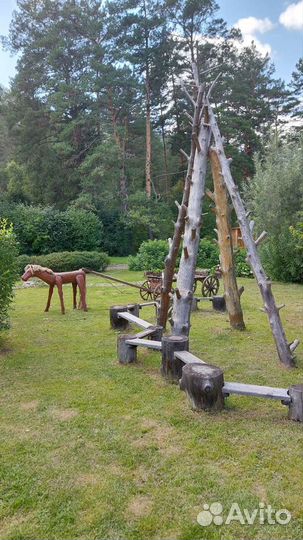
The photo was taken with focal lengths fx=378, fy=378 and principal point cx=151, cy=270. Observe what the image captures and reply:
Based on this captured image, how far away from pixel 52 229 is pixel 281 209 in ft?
35.3

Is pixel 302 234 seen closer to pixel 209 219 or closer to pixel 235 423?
pixel 235 423

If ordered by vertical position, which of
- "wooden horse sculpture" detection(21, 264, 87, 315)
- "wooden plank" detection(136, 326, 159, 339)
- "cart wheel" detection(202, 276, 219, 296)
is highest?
"wooden horse sculpture" detection(21, 264, 87, 315)

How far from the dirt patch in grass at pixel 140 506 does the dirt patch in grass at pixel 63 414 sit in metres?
1.21

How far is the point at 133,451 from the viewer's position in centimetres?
276

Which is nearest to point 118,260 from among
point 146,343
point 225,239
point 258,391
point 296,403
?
point 225,239

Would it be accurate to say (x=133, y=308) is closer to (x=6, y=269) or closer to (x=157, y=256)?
(x=6, y=269)

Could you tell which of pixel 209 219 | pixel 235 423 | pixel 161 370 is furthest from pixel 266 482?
pixel 209 219

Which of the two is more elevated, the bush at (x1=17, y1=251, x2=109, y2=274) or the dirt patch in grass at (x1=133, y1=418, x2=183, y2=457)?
the bush at (x1=17, y1=251, x2=109, y2=274)

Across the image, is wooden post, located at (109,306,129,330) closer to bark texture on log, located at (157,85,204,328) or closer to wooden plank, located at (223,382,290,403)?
bark texture on log, located at (157,85,204,328)

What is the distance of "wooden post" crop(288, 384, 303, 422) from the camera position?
3.07m

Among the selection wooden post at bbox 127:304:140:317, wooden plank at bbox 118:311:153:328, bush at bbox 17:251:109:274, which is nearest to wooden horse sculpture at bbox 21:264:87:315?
wooden post at bbox 127:304:140:317

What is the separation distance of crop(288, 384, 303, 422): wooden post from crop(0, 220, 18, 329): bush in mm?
3837

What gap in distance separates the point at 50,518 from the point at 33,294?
913 cm

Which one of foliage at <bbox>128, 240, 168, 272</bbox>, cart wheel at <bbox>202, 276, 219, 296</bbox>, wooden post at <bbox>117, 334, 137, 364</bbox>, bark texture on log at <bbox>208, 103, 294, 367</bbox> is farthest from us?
foliage at <bbox>128, 240, 168, 272</bbox>
